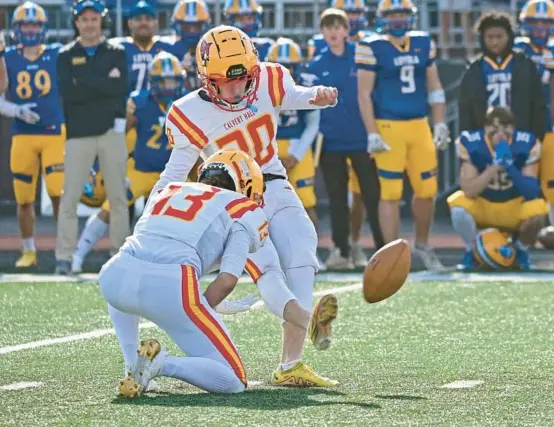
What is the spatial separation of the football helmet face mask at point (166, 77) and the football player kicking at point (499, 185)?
208 cm

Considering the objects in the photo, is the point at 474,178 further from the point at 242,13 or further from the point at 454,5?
the point at 454,5

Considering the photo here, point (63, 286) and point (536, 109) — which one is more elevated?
point (536, 109)

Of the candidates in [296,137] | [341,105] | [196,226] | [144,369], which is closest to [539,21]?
[341,105]

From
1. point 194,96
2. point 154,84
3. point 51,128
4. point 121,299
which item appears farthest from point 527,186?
point 121,299

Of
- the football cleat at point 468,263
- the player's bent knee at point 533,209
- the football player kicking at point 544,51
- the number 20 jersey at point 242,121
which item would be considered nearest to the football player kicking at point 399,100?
the football cleat at point 468,263

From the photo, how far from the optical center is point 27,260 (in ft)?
37.1

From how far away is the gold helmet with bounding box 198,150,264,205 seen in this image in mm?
5734

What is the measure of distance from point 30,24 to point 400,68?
2.79 meters

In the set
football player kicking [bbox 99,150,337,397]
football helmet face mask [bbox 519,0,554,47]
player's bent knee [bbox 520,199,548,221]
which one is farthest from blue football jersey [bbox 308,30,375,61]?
football player kicking [bbox 99,150,337,397]

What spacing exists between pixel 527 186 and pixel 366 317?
2877 millimetres

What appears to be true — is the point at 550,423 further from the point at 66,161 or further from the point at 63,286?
the point at 66,161

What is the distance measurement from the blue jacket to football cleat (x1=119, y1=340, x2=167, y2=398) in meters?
5.77

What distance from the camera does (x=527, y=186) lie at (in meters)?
10.8

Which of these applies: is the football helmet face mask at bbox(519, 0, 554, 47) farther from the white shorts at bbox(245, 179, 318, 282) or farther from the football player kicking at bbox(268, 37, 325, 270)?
the white shorts at bbox(245, 179, 318, 282)
